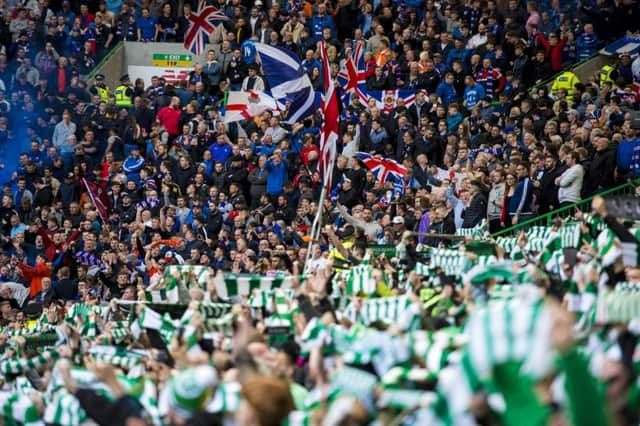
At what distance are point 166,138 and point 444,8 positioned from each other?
570 cm

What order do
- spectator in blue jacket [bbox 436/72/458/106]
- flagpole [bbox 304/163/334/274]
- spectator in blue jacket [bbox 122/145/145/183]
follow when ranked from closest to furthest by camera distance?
flagpole [bbox 304/163/334/274] < spectator in blue jacket [bbox 436/72/458/106] < spectator in blue jacket [bbox 122/145/145/183]

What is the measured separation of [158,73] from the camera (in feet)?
94.0

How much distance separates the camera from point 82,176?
80.8ft

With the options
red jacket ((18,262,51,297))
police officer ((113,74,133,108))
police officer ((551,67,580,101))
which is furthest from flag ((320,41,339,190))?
police officer ((113,74,133,108))

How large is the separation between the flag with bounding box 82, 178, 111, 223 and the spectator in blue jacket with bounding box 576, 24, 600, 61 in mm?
8556

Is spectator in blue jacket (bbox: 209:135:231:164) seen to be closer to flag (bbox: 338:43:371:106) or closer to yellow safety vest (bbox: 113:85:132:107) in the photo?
flag (bbox: 338:43:371:106)

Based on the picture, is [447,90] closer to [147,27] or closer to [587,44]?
[587,44]

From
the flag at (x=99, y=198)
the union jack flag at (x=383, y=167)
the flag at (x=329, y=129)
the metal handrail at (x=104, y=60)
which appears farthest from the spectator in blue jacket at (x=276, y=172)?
the metal handrail at (x=104, y=60)

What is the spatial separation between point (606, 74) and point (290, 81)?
512 centimetres

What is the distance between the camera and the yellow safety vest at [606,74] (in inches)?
843

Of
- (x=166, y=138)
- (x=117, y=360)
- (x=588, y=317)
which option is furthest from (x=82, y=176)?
(x=588, y=317)

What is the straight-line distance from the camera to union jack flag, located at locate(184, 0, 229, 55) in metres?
28.1

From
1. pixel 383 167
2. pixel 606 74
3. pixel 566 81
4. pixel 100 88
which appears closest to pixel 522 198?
pixel 383 167

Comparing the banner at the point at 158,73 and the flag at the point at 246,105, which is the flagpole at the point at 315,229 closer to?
the flag at the point at 246,105
